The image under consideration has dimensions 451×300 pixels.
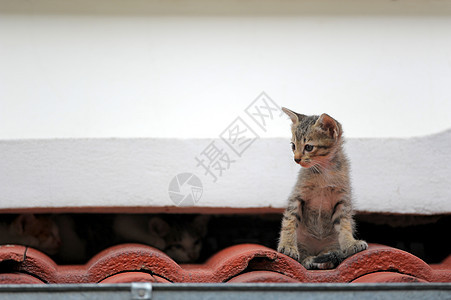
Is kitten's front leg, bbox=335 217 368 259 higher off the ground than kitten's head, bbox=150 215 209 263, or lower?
lower

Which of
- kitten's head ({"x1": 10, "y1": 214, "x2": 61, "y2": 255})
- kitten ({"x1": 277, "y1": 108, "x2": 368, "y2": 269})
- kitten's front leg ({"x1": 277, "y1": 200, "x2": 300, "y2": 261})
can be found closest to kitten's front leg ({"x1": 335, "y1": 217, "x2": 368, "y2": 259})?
kitten ({"x1": 277, "y1": 108, "x2": 368, "y2": 269})

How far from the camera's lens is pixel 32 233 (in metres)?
2.56

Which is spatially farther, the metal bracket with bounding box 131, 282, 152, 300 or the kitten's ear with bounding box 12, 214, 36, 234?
the kitten's ear with bounding box 12, 214, 36, 234

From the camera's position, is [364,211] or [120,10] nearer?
[364,211]

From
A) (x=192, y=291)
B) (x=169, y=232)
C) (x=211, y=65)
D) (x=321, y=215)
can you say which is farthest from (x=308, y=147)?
(x=169, y=232)

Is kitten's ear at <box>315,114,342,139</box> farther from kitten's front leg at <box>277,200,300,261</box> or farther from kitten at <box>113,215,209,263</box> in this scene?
kitten at <box>113,215,209,263</box>

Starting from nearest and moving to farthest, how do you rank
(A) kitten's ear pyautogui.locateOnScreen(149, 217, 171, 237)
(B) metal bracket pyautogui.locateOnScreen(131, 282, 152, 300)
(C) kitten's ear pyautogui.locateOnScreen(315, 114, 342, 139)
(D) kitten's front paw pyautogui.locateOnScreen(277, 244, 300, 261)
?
(B) metal bracket pyautogui.locateOnScreen(131, 282, 152, 300) → (C) kitten's ear pyautogui.locateOnScreen(315, 114, 342, 139) → (D) kitten's front paw pyautogui.locateOnScreen(277, 244, 300, 261) → (A) kitten's ear pyautogui.locateOnScreen(149, 217, 171, 237)

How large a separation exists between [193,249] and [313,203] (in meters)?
0.87

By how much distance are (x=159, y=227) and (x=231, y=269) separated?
0.85 m

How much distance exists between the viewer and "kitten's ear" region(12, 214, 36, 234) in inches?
99.6

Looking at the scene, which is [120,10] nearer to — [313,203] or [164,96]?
[164,96]

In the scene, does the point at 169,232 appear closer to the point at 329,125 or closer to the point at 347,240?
the point at 347,240

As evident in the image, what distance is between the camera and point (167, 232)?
2637mm

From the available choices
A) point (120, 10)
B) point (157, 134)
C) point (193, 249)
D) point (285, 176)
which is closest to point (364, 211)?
point (285, 176)
